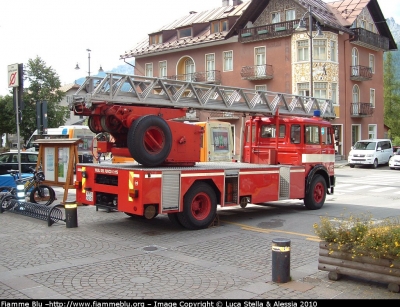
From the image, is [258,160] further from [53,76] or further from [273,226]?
[53,76]

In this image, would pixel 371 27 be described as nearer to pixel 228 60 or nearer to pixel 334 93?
pixel 334 93

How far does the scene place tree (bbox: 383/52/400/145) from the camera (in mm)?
56719

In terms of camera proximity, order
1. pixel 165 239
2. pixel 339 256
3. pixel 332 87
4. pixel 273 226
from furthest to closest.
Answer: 1. pixel 332 87
2. pixel 273 226
3. pixel 165 239
4. pixel 339 256

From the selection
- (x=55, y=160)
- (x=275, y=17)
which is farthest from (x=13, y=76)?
(x=275, y=17)

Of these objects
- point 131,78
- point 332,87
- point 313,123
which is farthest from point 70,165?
point 332,87

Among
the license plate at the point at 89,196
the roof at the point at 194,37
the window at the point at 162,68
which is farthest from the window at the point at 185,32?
the license plate at the point at 89,196

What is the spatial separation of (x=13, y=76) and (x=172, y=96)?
5159mm

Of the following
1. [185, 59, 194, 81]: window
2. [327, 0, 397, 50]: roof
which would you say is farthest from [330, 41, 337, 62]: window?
[185, 59, 194, 81]: window

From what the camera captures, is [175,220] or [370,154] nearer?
[175,220]

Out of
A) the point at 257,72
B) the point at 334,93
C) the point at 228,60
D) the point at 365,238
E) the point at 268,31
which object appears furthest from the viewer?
the point at 228,60

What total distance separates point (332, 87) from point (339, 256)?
3174cm

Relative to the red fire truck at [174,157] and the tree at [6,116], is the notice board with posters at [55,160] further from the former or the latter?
the tree at [6,116]

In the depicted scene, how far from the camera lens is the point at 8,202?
1268 centimetres

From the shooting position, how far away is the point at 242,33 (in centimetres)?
3822
